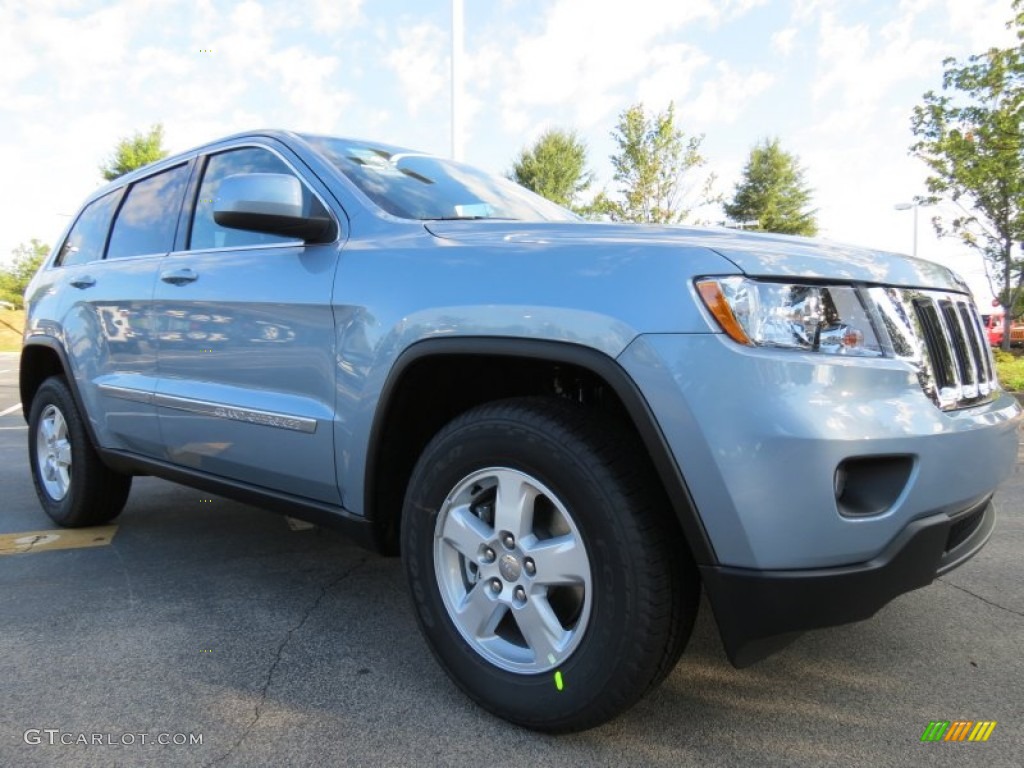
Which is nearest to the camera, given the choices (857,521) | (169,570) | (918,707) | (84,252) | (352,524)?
(857,521)

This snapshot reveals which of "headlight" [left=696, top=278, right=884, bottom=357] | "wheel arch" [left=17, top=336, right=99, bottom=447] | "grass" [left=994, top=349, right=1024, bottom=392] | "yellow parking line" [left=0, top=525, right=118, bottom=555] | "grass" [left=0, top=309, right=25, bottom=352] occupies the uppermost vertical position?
"headlight" [left=696, top=278, right=884, bottom=357]

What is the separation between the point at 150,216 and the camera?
3641 millimetres

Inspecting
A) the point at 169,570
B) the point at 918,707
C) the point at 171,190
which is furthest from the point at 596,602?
the point at 171,190

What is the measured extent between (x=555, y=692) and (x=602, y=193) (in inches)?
715

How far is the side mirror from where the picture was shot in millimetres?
2416

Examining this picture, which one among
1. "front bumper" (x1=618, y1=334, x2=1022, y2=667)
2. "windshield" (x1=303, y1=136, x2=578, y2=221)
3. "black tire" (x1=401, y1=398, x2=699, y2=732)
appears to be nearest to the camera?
"front bumper" (x1=618, y1=334, x2=1022, y2=667)

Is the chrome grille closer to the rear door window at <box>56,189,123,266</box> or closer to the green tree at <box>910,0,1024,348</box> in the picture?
the rear door window at <box>56,189,123,266</box>

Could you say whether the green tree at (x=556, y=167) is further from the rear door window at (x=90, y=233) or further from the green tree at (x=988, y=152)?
the rear door window at (x=90, y=233)

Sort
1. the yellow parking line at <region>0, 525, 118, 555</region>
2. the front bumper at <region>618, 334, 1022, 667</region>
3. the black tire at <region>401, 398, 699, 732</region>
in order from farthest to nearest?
1. the yellow parking line at <region>0, 525, 118, 555</region>
2. the black tire at <region>401, 398, 699, 732</region>
3. the front bumper at <region>618, 334, 1022, 667</region>

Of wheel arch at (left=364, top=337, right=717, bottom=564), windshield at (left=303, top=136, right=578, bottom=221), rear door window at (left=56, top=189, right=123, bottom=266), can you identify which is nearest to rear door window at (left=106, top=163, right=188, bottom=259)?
rear door window at (left=56, top=189, right=123, bottom=266)

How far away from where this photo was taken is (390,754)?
6.27ft

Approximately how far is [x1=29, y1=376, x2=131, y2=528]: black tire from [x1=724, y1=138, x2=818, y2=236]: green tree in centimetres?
3536

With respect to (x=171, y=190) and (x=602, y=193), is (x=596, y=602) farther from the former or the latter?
(x=602, y=193)

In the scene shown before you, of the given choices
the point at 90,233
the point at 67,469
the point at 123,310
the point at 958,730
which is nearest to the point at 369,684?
the point at 958,730
